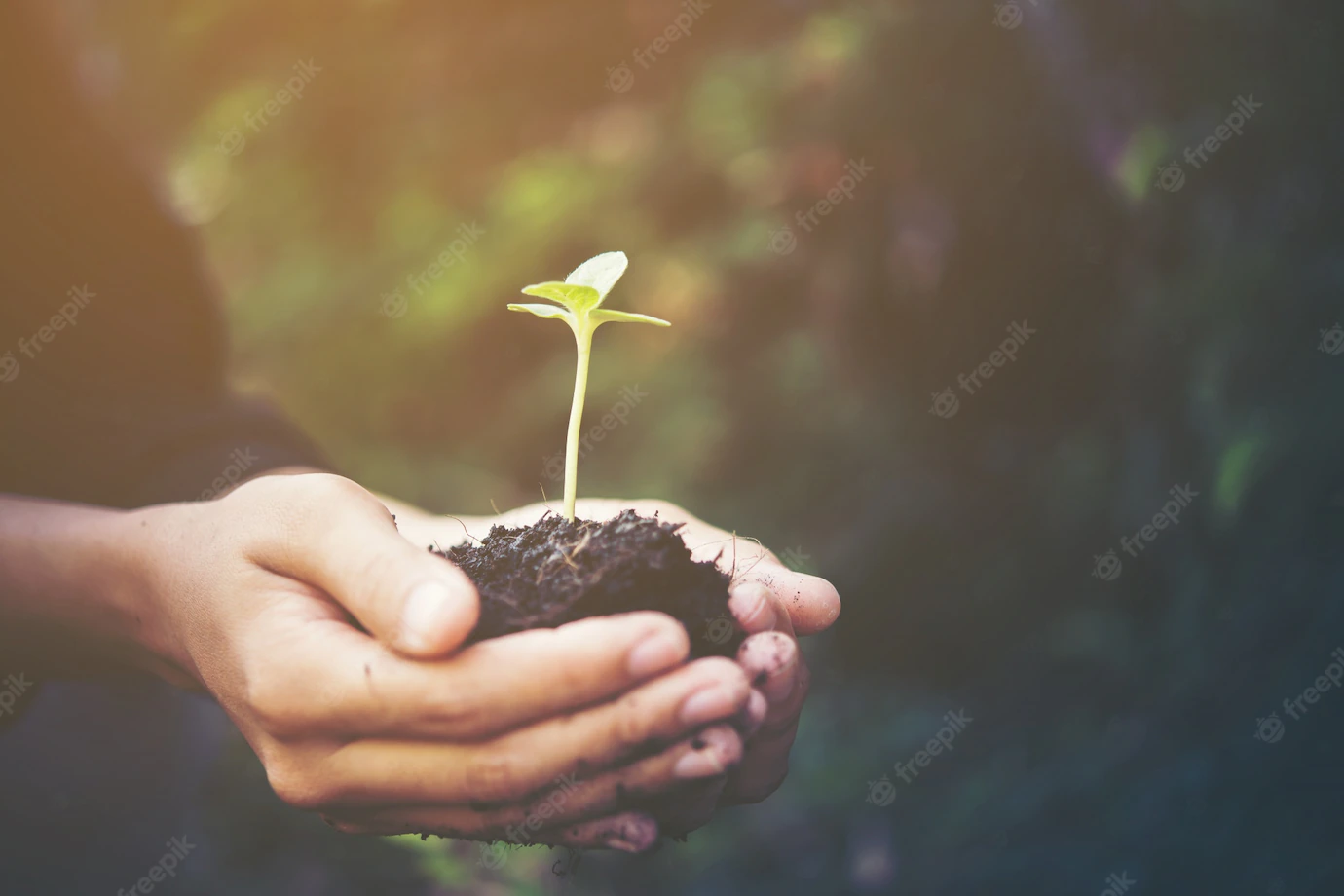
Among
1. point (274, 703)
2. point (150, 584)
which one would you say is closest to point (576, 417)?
point (274, 703)

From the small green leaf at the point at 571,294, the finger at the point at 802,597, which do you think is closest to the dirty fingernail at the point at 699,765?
the finger at the point at 802,597

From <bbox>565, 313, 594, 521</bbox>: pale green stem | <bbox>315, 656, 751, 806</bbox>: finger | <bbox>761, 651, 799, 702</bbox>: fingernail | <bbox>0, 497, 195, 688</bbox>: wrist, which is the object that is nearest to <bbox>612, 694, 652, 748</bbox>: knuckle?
<bbox>315, 656, 751, 806</bbox>: finger

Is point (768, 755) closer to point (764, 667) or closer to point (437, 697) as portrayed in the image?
point (764, 667)

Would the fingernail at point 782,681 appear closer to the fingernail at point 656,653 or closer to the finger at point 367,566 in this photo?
the fingernail at point 656,653

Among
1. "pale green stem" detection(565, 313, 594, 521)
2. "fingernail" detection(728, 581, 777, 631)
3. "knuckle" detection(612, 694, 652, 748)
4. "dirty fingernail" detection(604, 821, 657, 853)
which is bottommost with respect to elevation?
"dirty fingernail" detection(604, 821, 657, 853)

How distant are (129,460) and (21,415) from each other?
6.5 inches

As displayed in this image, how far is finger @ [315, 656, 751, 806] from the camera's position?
57cm

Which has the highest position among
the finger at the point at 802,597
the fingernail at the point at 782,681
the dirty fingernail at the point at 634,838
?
the finger at the point at 802,597

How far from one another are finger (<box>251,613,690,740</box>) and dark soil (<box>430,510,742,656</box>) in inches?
1.3

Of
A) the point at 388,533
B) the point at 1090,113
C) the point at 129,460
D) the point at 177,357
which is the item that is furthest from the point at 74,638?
the point at 1090,113

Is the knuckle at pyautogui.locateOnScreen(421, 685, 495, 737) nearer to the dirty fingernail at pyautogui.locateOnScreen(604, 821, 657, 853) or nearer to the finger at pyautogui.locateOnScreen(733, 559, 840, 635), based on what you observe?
the dirty fingernail at pyautogui.locateOnScreen(604, 821, 657, 853)

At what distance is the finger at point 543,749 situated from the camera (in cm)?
57

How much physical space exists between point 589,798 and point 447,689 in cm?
14

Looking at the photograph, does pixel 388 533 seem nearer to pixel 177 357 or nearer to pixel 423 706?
pixel 423 706
